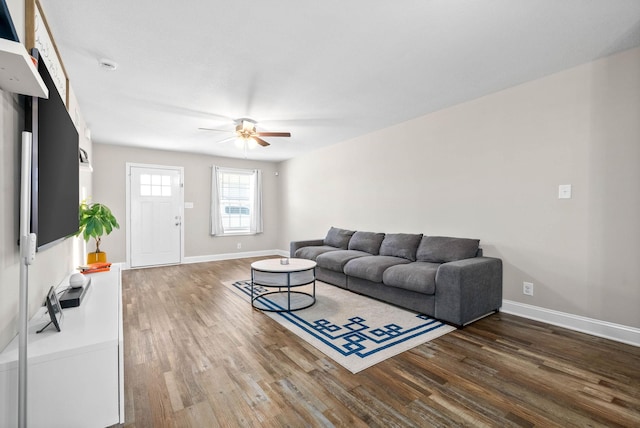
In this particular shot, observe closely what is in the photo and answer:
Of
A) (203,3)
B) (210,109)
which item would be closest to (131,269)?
(210,109)

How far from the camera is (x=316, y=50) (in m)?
2.48

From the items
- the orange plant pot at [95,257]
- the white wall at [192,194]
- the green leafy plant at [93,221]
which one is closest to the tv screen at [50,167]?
the green leafy plant at [93,221]

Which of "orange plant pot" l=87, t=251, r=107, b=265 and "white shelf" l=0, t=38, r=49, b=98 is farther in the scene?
"orange plant pot" l=87, t=251, r=107, b=265

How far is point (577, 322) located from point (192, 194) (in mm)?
6570

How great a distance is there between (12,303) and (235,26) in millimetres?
2100

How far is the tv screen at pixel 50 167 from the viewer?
1352 mm

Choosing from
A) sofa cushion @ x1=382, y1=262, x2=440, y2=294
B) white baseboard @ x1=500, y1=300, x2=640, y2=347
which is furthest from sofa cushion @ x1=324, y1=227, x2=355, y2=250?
white baseboard @ x1=500, y1=300, x2=640, y2=347

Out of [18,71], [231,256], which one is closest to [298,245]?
[231,256]

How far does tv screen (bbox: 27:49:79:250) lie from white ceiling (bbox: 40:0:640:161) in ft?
2.70

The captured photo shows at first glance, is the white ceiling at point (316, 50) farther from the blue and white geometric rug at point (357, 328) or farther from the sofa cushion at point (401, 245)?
the blue and white geometric rug at point (357, 328)

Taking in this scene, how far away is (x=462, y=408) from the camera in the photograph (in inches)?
66.7

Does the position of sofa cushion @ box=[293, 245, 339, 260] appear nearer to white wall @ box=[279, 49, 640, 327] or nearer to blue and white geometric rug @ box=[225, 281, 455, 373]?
blue and white geometric rug @ box=[225, 281, 455, 373]

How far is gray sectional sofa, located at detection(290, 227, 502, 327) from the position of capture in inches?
112

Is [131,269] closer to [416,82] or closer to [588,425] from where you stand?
[416,82]
